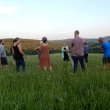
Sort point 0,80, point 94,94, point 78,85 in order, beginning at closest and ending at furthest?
1. point 94,94
2. point 78,85
3. point 0,80

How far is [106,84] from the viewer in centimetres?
586

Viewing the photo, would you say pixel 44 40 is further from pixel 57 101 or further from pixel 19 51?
pixel 57 101

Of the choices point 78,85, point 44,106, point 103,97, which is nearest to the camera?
point 44,106

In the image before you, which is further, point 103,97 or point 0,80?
point 0,80

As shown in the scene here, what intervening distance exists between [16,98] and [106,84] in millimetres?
2521

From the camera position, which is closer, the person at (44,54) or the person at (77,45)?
the person at (77,45)

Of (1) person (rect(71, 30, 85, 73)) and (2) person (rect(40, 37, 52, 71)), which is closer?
(1) person (rect(71, 30, 85, 73))

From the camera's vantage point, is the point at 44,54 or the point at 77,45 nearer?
the point at 77,45

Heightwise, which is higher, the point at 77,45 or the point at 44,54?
the point at 77,45

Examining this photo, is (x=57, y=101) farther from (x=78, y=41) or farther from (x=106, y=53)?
(x=106, y=53)

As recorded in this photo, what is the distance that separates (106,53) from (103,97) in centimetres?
669

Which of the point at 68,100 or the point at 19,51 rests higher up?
the point at 19,51

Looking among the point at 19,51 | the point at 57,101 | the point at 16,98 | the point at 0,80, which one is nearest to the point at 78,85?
the point at 57,101

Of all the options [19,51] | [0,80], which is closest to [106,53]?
[19,51]
